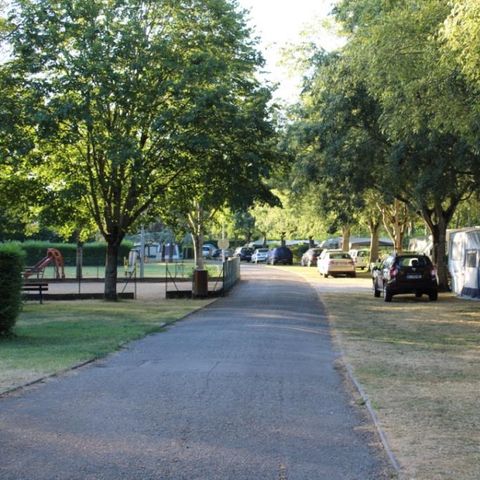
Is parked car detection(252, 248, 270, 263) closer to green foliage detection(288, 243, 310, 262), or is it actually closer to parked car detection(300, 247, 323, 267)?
green foliage detection(288, 243, 310, 262)

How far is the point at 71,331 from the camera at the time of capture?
15.4 metres

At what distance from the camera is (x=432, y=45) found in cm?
1201

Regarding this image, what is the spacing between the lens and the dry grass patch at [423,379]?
592cm

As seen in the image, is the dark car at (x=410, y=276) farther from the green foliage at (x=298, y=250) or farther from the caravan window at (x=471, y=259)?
the green foliage at (x=298, y=250)

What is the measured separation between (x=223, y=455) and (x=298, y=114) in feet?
82.9

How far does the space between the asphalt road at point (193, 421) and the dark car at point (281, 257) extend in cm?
5643

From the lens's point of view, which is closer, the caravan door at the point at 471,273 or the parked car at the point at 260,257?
the caravan door at the point at 471,273

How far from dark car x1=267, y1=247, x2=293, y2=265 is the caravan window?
141 feet

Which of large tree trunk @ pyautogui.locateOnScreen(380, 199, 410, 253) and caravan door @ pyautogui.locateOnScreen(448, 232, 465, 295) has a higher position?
large tree trunk @ pyautogui.locateOnScreen(380, 199, 410, 253)

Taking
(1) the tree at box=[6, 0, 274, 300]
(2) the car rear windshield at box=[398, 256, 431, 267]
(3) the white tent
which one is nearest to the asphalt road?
(1) the tree at box=[6, 0, 274, 300]

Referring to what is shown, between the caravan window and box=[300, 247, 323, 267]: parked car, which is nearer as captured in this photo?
the caravan window

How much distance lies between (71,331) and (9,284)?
222cm

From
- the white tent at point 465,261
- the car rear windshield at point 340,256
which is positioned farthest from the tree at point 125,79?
the car rear windshield at point 340,256

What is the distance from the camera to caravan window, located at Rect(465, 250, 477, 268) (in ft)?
81.3
